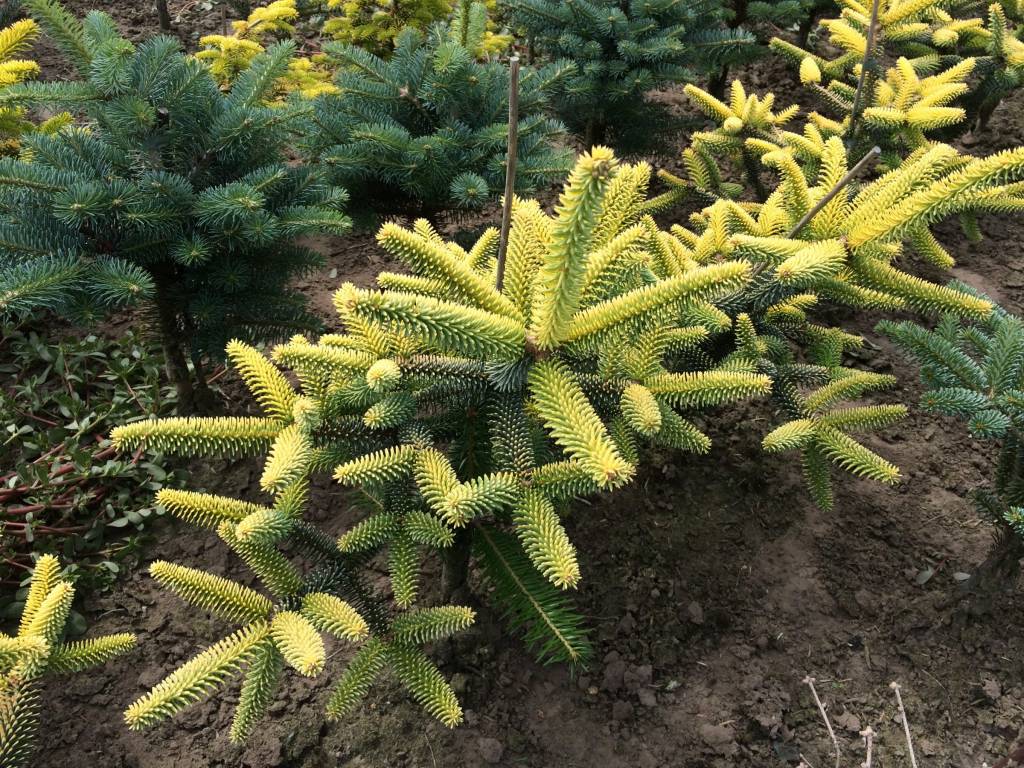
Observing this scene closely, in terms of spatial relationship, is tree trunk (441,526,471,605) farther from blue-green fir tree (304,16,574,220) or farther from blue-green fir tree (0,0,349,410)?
blue-green fir tree (304,16,574,220)

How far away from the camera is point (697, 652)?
8.54ft

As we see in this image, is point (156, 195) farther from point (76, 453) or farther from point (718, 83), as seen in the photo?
point (718, 83)

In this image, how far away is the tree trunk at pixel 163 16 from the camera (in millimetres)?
5309

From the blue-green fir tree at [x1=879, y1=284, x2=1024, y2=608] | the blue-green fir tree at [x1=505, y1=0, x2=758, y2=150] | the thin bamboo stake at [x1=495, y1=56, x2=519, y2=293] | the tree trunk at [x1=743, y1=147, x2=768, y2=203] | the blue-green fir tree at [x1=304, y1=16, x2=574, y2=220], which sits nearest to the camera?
the thin bamboo stake at [x1=495, y1=56, x2=519, y2=293]

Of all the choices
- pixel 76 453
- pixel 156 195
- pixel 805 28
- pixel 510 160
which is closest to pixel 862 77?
pixel 510 160

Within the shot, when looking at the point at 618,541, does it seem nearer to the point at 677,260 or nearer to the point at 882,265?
the point at 677,260

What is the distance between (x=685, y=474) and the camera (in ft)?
10.2

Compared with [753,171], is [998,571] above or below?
below

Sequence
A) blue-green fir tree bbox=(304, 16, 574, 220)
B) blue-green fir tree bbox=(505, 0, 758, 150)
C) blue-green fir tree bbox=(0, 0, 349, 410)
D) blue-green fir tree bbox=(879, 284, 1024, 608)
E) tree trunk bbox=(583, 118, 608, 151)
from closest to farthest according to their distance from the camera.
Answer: blue-green fir tree bbox=(879, 284, 1024, 608)
blue-green fir tree bbox=(0, 0, 349, 410)
blue-green fir tree bbox=(304, 16, 574, 220)
blue-green fir tree bbox=(505, 0, 758, 150)
tree trunk bbox=(583, 118, 608, 151)

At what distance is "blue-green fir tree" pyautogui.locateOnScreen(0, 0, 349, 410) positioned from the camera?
2338 millimetres

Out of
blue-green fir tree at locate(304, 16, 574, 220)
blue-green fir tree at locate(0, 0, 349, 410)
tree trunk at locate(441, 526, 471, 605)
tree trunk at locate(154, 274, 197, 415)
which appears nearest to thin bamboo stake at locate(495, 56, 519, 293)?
tree trunk at locate(441, 526, 471, 605)

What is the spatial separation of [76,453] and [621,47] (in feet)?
10.8

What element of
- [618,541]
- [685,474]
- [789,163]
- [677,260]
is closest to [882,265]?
[789,163]

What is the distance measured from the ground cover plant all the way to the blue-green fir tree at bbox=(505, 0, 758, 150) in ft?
8.86
